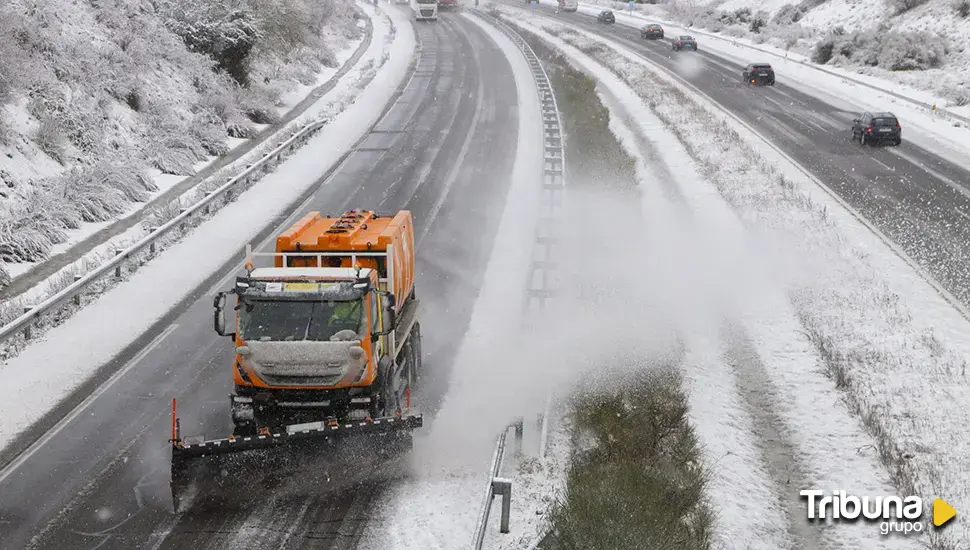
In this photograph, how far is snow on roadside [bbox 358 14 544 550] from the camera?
11183 millimetres

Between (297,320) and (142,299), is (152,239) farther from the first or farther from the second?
(297,320)

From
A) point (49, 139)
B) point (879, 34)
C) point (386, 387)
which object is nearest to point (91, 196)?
point (49, 139)

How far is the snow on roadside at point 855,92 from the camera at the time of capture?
3944 centimetres

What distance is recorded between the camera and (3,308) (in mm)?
17938

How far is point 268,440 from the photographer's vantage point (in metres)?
11.5

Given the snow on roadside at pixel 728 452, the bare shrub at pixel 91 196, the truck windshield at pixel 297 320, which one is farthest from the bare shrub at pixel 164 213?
the snow on roadside at pixel 728 452

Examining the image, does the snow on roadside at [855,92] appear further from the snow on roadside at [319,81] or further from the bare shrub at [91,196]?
the bare shrub at [91,196]

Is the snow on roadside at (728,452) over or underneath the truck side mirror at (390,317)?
underneath

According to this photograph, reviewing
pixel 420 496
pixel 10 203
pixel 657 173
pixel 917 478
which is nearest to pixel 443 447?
pixel 420 496

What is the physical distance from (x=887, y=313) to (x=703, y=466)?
28.2 ft

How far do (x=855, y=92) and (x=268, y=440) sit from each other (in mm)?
48931

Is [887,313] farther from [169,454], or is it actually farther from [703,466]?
[169,454]

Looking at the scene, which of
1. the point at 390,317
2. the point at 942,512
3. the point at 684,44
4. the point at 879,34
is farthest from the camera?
the point at 684,44

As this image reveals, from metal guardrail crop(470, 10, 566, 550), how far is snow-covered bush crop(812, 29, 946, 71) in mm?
21991
